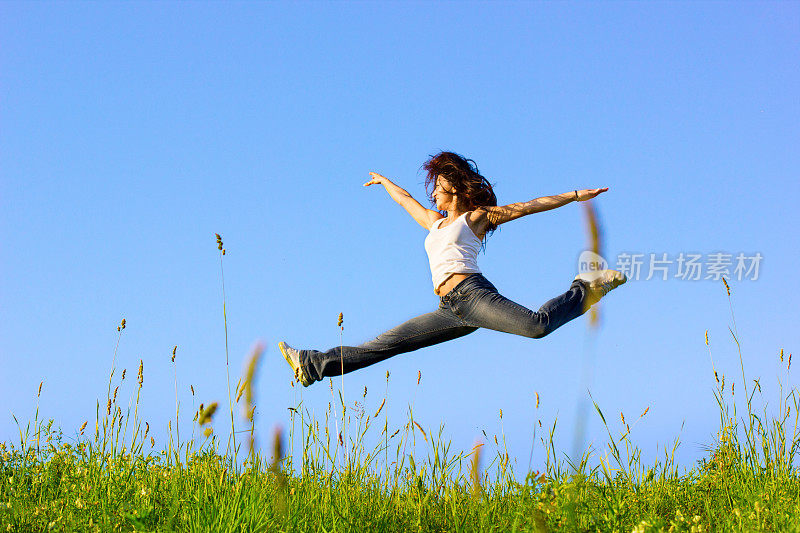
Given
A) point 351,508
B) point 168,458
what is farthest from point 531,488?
point 168,458

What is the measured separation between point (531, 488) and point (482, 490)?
1.12ft

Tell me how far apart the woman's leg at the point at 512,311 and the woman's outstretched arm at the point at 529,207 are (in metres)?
0.72

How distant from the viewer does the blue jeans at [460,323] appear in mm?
5539

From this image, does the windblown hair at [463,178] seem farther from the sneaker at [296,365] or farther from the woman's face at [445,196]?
the sneaker at [296,365]

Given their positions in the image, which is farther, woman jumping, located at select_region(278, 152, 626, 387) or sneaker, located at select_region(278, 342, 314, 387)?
sneaker, located at select_region(278, 342, 314, 387)

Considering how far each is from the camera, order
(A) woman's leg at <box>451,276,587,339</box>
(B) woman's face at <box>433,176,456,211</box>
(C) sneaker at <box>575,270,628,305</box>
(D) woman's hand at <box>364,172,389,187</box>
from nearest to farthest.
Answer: (A) woman's leg at <box>451,276,587,339</box> < (C) sneaker at <box>575,270,628,305</box> < (B) woman's face at <box>433,176,456,211</box> < (D) woman's hand at <box>364,172,389,187</box>

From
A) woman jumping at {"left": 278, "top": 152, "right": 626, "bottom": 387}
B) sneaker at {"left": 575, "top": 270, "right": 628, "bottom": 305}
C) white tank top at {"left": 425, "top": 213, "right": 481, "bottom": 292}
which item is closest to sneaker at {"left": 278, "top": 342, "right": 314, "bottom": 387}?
woman jumping at {"left": 278, "top": 152, "right": 626, "bottom": 387}

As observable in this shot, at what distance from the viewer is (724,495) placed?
4.91 m

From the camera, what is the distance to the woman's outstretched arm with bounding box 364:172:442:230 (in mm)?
6613

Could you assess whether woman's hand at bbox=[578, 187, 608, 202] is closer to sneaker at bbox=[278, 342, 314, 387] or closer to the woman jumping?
the woman jumping

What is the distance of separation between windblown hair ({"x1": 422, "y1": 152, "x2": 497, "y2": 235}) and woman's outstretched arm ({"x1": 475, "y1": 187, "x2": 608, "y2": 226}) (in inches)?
10.6

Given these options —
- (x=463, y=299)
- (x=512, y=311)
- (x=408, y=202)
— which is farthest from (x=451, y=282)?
(x=408, y=202)

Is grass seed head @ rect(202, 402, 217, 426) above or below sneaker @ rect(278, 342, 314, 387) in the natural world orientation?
below

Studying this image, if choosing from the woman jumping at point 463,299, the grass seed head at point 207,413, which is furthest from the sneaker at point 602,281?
the grass seed head at point 207,413
